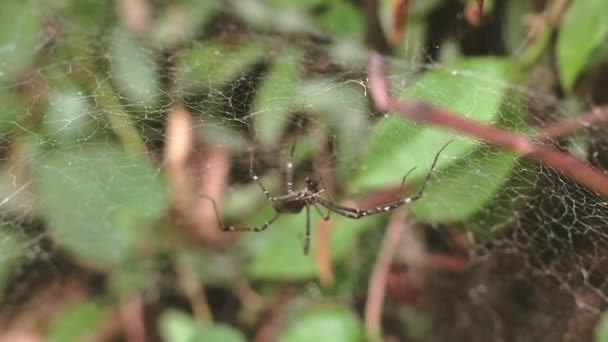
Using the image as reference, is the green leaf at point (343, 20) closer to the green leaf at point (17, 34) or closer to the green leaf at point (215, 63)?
the green leaf at point (215, 63)

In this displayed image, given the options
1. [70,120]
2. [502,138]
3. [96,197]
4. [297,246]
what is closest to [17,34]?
[96,197]

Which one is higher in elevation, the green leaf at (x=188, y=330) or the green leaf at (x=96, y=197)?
the green leaf at (x=96, y=197)

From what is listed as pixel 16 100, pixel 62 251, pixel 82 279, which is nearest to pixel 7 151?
pixel 16 100

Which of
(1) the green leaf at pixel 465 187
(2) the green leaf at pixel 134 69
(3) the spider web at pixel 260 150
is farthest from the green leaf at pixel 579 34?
(2) the green leaf at pixel 134 69

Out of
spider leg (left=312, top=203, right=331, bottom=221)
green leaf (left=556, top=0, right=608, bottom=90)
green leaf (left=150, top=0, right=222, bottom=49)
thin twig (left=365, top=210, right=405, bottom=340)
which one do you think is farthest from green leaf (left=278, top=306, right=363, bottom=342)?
green leaf (left=150, top=0, right=222, bottom=49)

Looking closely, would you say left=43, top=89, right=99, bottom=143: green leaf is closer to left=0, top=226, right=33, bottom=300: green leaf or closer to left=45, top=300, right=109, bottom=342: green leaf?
left=0, top=226, right=33, bottom=300: green leaf

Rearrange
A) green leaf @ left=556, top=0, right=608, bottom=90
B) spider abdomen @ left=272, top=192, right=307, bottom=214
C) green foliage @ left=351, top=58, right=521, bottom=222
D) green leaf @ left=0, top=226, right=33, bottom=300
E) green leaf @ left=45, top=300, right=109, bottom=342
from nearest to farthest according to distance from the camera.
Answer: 1. green foliage @ left=351, top=58, right=521, bottom=222
2. green leaf @ left=556, top=0, right=608, bottom=90
3. spider abdomen @ left=272, top=192, right=307, bottom=214
4. green leaf @ left=0, top=226, right=33, bottom=300
5. green leaf @ left=45, top=300, right=109, bottom=342
